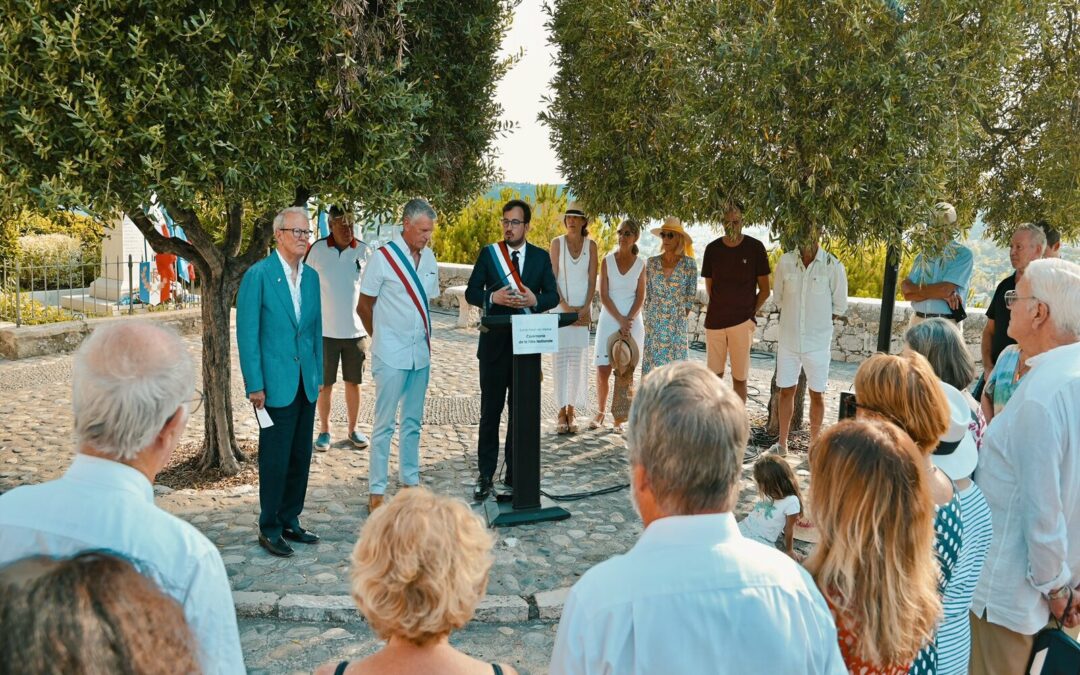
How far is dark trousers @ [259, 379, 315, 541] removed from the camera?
5.58 meters

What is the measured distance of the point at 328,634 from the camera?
4746 millimetres

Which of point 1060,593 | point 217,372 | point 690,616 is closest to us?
point 690,616

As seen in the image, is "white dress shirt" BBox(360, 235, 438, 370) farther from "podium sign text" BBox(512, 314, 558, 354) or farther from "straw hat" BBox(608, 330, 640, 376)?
"straw hat" BBox(608, 330, 640, 376)

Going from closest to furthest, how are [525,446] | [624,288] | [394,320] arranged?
[394,320], [525,446], [624,288]

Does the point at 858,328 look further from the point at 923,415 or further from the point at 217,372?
the point at 923,415

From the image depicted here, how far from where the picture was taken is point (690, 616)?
1854 millimetres

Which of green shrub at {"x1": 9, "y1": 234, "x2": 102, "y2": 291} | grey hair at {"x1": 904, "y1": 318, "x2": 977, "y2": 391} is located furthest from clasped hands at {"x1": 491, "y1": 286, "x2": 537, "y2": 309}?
green shrub at {"x1": 9, "y1": 234, "x2": 102, "y2": 291}

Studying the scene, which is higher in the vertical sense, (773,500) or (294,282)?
(294,282)

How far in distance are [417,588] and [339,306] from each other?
19.4ft

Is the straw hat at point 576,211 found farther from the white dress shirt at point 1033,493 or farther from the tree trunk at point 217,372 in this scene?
the white dress shirt at point 1033,493

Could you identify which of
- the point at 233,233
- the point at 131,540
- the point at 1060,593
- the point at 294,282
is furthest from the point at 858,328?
the point at 131,540

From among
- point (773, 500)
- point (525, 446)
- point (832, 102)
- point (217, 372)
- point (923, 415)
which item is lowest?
point (525, 446)

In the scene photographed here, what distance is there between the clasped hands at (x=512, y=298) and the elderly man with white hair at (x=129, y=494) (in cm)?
408

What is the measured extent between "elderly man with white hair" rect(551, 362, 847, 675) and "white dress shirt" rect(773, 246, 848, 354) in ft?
20.0
